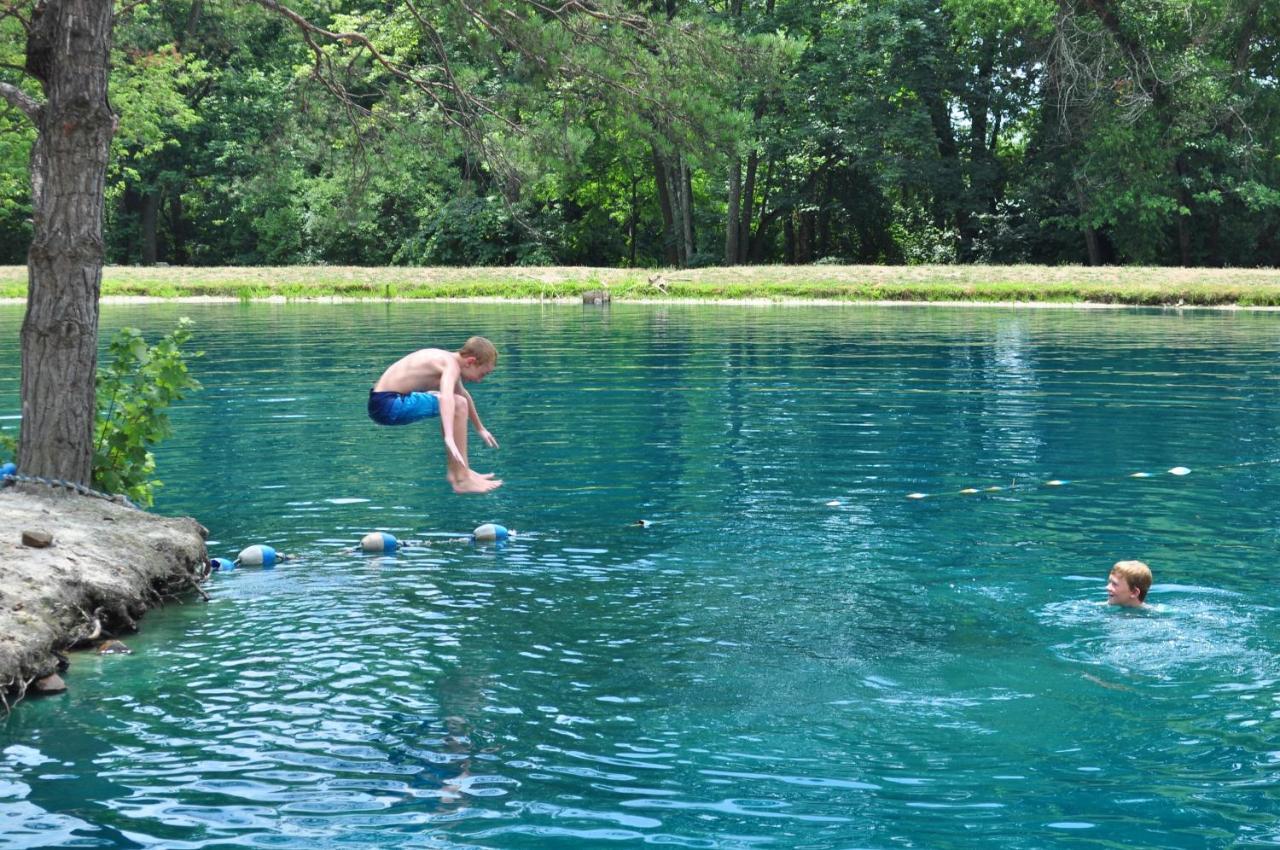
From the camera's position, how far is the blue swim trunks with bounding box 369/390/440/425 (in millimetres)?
11352

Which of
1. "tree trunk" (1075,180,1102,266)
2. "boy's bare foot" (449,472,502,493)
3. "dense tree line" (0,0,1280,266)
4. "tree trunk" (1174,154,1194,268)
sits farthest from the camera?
"tree trunk" (1075,180,1102,266)

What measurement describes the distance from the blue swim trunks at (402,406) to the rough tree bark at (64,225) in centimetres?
215

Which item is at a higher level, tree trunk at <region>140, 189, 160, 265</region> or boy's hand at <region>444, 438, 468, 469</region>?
tree trunk at <region>140, 189, 160, 265</region>

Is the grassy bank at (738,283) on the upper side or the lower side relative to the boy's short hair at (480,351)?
upper

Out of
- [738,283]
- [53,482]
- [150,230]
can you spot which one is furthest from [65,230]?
[150,230]

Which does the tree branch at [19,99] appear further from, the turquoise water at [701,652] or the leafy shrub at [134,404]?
the turquoise water at [701,652]

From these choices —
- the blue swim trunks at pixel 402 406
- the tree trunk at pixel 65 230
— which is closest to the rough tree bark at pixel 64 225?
the tree trunk at pixel 65 230

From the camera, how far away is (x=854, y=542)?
11875 mm

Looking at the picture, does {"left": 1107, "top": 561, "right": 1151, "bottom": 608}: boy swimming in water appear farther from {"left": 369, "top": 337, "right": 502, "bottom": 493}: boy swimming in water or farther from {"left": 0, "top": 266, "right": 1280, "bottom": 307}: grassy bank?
{"left": 0, "top": 266, "right": 1280, "bottom": 307}: grassy bank

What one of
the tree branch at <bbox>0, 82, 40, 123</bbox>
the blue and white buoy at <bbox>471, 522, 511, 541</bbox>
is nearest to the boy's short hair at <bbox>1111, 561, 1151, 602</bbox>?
the blue and white buoy at <bbox>471, 522, 511, 541</bbox>

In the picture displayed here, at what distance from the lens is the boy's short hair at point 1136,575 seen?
955 centimetres

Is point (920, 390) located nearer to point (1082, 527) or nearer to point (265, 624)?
point (1082, 527)

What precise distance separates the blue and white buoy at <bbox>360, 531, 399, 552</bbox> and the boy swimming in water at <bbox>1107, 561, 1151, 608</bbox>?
5.52m

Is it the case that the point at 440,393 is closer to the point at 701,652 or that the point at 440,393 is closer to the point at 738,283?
the point at 701,652
